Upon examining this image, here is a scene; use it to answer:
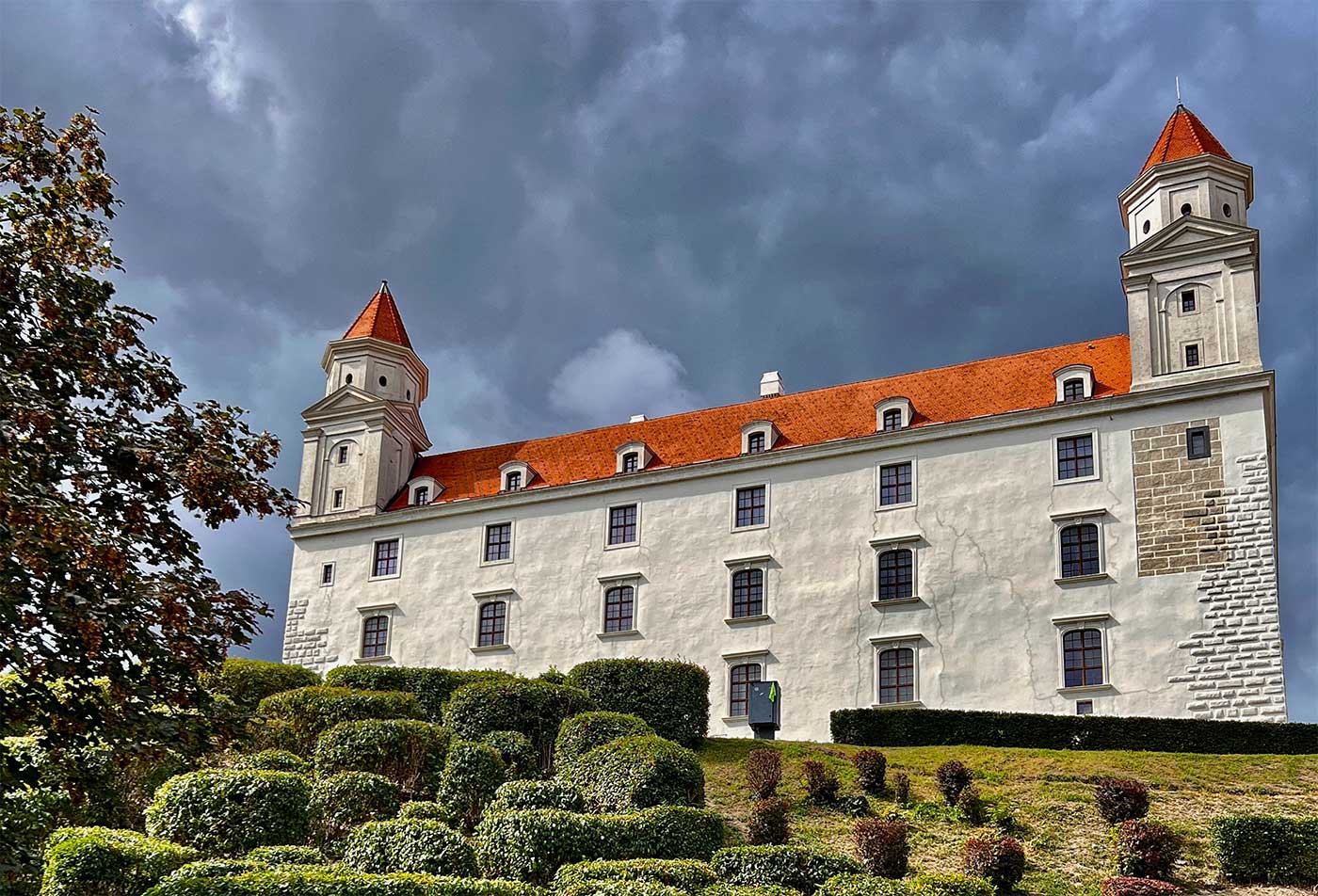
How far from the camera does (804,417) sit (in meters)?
40.6

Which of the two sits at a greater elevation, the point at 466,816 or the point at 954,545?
the point at 954,545

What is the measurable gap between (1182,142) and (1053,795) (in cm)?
2267

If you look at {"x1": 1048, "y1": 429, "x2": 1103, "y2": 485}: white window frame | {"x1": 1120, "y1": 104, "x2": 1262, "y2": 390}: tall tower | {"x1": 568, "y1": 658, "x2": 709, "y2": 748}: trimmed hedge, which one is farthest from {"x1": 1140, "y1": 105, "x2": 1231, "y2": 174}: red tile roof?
{"x1": 568, "y1": 658, "x2": 709, "y2": 748}: trimmed hedge

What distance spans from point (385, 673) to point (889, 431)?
1629 centimetres

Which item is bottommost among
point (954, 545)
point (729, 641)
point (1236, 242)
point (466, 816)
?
point (466, 816)

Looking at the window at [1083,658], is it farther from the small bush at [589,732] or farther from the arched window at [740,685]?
the small bush at [589,732]

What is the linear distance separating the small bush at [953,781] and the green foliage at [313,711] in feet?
31.4

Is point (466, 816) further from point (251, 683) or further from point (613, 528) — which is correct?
point (613, 528)

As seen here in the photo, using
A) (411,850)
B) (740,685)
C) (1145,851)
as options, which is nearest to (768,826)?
(1145,851)

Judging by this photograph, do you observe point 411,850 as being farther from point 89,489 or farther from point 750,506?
point 750,506

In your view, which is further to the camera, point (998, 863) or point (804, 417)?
point (804, 417)

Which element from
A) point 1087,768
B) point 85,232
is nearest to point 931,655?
point 1087,768

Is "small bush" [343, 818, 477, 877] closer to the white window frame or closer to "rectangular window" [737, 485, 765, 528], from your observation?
"rectangular window" [737, 485, 765, 528]

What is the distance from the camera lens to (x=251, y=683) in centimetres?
2644
